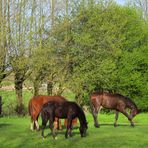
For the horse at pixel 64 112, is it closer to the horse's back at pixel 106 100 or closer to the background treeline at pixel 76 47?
the horse's back at pixel 106 100

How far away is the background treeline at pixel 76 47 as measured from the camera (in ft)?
94.3

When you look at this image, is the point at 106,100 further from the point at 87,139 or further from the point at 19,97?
the point at 19,97

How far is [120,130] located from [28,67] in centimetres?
1217

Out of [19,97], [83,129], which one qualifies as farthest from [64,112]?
[19,97]

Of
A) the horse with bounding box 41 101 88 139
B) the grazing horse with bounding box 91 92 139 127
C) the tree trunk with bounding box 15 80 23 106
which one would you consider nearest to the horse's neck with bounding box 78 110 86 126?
the horse with bounding box 41 101 88 139

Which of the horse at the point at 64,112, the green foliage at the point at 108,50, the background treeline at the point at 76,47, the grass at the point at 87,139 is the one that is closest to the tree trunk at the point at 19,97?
the background treeline at the point at 76,47

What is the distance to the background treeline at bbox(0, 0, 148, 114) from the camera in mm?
28734

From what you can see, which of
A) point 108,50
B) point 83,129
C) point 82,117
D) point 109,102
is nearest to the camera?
point 82,117

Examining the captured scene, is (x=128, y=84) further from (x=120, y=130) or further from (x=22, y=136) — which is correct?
(x=22, y=136)

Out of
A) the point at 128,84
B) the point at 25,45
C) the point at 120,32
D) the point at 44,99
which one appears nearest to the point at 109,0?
the point at 120,32

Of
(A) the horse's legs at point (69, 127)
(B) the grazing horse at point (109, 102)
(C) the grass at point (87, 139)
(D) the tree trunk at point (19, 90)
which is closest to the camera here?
(C) the grass at point (87, 139)

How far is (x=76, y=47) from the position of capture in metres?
32.2

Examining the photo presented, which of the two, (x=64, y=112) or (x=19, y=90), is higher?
(x=19, y=90)

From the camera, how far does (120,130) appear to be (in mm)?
17938
